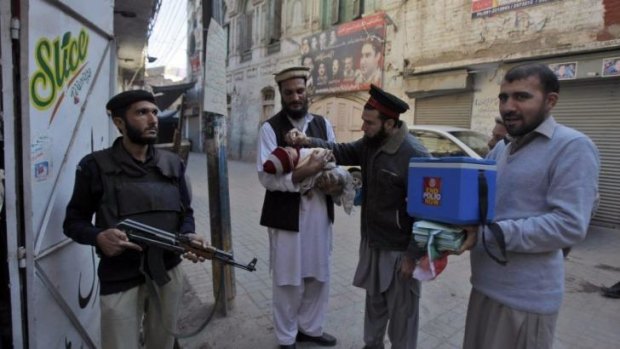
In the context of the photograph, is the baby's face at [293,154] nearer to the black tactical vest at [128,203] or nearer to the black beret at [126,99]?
the black tactical vest at [128,203]

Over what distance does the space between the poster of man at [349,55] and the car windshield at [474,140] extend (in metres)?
4.14

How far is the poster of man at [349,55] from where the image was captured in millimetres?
11211

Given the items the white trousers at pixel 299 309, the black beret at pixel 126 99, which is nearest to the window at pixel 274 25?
the white trousers at pixel 299 309

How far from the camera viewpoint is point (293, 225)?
2529 millimetres

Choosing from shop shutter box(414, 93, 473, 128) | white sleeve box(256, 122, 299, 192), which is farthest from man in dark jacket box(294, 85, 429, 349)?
shop shutter box(414, 93, 473, 128)

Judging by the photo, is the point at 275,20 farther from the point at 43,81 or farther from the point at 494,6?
the point at 43,81

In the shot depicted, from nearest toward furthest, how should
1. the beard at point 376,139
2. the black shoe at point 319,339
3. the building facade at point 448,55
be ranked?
the beard at point 376,139
the black shoe at point 319,339
the building facade at point 448,55

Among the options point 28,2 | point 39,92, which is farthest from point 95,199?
point 28,2

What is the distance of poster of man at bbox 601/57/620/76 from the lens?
6.48 m

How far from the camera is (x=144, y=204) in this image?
1.94 metres

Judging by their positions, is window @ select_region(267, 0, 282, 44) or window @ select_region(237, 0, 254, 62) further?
window @ select_region(237, 0, 254, 62)

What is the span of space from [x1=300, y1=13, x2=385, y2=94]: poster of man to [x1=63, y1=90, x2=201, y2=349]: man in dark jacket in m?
9.70

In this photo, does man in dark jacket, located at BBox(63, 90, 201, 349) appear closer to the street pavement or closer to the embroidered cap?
the embroidered cap

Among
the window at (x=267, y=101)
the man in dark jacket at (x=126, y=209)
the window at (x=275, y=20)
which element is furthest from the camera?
the window at (x=267, y=101)
